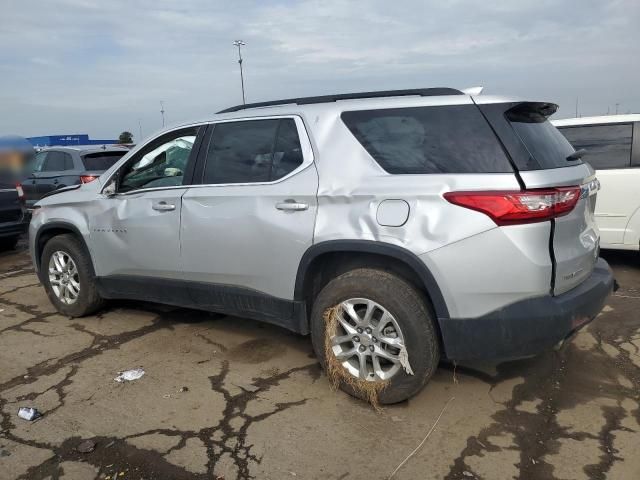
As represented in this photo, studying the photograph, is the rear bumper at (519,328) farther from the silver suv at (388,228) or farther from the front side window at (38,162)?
the front side window at (38,162)

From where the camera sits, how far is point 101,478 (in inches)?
101

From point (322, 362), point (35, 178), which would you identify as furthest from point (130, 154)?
point (35, 178)

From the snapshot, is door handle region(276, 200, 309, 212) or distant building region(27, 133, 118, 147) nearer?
door handle region(276, 200, 309, 212)

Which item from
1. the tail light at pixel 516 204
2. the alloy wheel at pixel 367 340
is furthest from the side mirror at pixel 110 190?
A: the tail light at pixel 516 204

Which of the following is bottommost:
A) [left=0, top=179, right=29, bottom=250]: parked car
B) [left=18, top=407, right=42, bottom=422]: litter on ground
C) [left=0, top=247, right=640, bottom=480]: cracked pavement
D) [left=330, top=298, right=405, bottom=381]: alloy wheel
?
[left=0, top=247, right=640, bottom=480]: cracked pavement

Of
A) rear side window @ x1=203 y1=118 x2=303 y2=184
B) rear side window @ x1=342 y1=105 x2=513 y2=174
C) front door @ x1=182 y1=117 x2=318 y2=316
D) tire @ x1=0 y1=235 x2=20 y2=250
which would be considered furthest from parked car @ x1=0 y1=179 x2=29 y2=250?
rear side window @ x1=342 y1=105 x2=513 y2=174

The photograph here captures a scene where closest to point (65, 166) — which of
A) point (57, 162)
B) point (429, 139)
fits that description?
point (57, 162)

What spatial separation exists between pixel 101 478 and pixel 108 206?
2433 millimetres

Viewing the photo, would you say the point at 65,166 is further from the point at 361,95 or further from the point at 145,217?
the point at 361,95

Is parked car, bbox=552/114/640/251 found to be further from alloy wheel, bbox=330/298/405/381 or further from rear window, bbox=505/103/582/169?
alloy wheel, bbox=330/298/405/381

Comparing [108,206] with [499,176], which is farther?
[108,206]

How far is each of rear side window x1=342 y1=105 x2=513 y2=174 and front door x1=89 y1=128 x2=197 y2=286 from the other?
152 centimetres

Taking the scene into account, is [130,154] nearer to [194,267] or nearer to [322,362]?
[194,267]

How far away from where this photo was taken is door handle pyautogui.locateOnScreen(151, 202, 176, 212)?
3938mm
